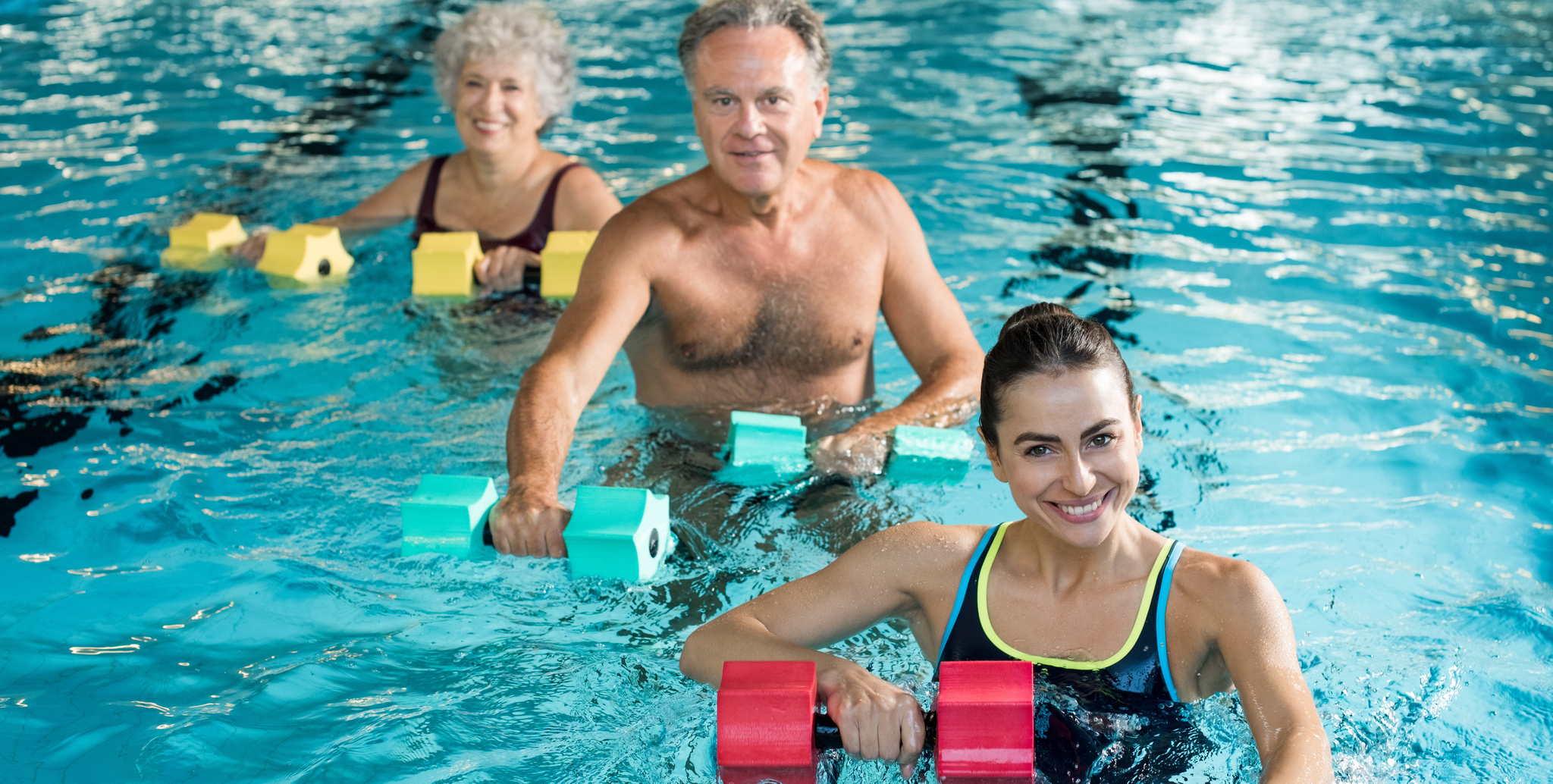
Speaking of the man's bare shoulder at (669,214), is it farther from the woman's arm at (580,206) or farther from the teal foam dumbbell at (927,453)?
the woman's arm at (580,206)

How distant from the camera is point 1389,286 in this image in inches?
216

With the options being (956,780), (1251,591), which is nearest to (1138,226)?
(1251,591)

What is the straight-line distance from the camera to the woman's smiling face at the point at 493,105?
5.16 metres

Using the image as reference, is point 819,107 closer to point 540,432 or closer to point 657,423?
point 657,423

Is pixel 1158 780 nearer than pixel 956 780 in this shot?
No

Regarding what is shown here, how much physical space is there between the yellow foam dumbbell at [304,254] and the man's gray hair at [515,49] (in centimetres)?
79

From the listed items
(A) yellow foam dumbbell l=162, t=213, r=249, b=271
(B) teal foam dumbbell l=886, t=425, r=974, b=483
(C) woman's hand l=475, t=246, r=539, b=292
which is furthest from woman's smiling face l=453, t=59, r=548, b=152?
(B) teal foam dumbbell l=886, t=425, r=974, b=483

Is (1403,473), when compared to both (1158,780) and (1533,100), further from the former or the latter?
(1533,100)

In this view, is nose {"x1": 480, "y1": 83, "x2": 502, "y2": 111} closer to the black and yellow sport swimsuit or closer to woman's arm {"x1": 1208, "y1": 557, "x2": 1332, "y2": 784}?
the black and yellow sport swimsuit

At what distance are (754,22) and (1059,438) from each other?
1.72 m

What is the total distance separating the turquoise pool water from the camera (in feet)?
9.20

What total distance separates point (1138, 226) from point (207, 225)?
443 cm

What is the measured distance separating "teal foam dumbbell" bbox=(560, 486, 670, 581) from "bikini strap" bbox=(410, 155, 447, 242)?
308 centimetres

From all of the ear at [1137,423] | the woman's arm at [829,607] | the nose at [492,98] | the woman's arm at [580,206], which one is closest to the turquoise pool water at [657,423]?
the woman's arm at [829,607]
